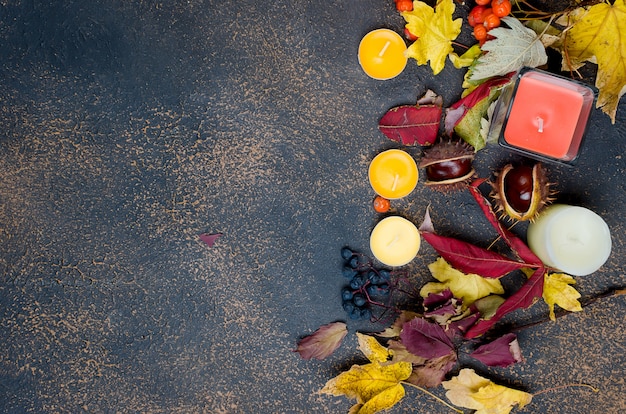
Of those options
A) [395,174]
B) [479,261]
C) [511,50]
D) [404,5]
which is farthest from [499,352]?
[404,5]

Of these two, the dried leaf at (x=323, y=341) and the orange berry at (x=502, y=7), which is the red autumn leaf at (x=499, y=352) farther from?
the orange berry at (x=502, y=7)

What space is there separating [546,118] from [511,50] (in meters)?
0.14

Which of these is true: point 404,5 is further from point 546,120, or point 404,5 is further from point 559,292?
point 559,292

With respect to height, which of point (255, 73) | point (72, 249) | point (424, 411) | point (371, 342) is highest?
point (255, 73)

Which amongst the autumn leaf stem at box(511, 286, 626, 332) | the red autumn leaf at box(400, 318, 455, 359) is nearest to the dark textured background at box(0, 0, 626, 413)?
the autumn leaf stem at box(511, 286, 626, 332)

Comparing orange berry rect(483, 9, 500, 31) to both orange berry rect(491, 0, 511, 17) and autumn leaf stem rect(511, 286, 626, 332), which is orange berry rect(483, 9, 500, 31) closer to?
orange berry rect(491, 0, 511, 17)

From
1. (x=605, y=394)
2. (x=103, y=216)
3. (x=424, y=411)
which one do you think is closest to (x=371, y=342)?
(x=424, y=411)

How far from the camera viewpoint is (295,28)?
1071mm

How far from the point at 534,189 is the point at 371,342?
437 mm

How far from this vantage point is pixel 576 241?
937 millimetres

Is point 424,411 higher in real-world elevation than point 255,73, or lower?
lower

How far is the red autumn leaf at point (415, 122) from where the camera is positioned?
104 centimetres

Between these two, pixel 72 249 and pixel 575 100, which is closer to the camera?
pixel 575 100

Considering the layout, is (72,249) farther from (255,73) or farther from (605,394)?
(605,394)
